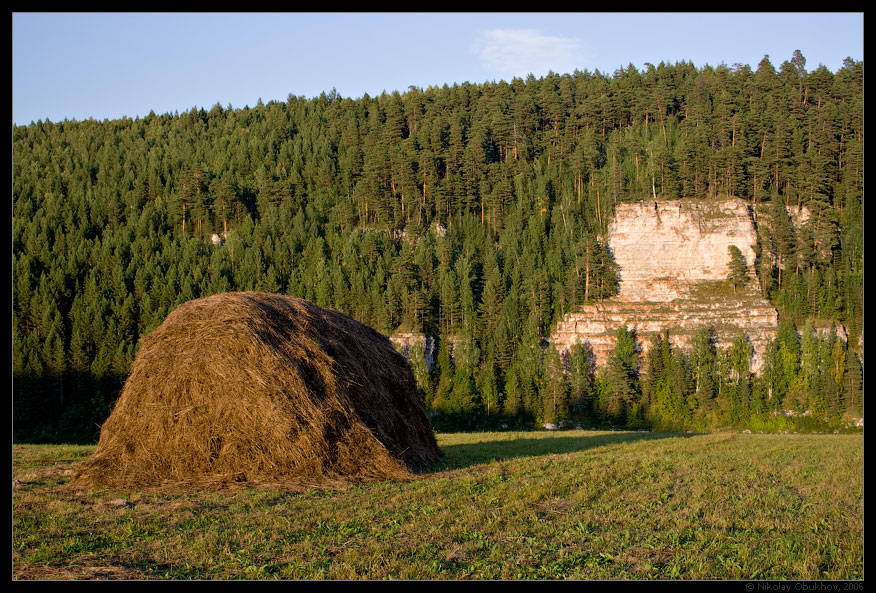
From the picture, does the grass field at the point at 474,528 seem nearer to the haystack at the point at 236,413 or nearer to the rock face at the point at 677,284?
the haystack at the point at 236,413

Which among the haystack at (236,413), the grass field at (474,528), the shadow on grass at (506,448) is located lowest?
the shadow on grass at (506,448)

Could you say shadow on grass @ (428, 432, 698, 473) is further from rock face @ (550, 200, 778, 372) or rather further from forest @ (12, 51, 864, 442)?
rock face @ (550, 200, 778, 372)

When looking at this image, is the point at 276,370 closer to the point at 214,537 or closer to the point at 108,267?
the point at 214,537

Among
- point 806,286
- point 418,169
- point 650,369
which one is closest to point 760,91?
point 806,286

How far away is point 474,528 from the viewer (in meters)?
9.02

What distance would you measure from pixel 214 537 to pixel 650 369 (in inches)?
2507

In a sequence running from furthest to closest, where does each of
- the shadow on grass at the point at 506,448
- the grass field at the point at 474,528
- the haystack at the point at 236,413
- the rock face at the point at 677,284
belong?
1. the rock face at the point at 677,284
2. the shadow on grass at the point at 506,448
3. the haystack at the point at 236,413
4. the grass field at the point at 474,528

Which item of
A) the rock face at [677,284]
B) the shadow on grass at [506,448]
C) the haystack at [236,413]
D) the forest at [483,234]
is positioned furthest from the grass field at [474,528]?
the rock face at [677,284]

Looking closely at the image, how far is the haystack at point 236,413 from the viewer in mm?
12508

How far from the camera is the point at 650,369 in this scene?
220 ft

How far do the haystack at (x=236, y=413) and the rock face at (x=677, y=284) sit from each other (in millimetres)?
60870

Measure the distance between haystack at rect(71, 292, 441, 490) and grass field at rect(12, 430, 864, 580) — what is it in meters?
0.95

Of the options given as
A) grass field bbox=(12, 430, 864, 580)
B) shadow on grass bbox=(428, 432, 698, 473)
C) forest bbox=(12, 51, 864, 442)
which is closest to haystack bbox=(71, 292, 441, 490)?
grass field bbox=(12, 430, 864, 580)
